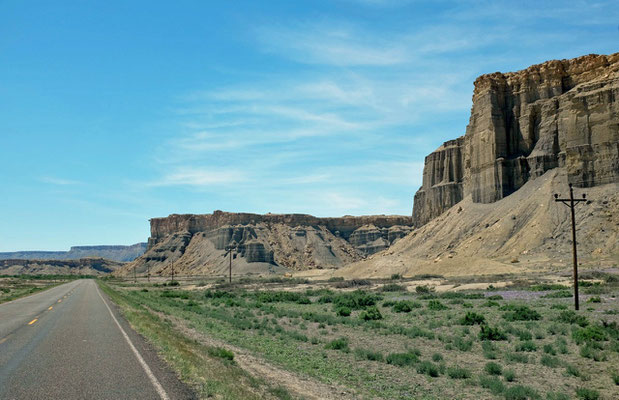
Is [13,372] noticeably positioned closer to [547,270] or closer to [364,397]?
[364,397]

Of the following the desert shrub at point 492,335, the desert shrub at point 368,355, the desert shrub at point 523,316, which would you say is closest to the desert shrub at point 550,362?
the desert shrub at point 492,335

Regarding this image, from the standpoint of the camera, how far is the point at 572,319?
1994 cm

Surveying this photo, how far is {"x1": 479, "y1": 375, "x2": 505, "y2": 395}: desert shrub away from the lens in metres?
11.5

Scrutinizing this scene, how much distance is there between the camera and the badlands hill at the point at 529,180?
192 feet

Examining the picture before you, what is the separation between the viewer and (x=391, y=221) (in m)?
173

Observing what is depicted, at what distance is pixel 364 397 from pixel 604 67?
77375 millimetres

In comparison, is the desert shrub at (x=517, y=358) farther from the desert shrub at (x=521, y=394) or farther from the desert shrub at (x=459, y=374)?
the desert shrub at (x=521, y=394)

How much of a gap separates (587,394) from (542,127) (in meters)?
72.7

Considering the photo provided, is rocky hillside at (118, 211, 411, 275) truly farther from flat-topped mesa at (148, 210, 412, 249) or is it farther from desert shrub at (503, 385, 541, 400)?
desert shrub at (503, 385, 541, 400)

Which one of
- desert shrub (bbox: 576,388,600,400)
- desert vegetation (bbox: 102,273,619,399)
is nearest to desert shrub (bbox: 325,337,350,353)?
desert vegetation (bbox: 102,273,619,399)

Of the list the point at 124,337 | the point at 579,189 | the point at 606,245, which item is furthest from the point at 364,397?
the point at 579,189

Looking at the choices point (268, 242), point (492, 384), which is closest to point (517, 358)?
point (492, 384)

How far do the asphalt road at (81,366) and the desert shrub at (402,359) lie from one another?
7.26 metres

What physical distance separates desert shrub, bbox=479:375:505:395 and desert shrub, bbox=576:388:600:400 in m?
1.65
